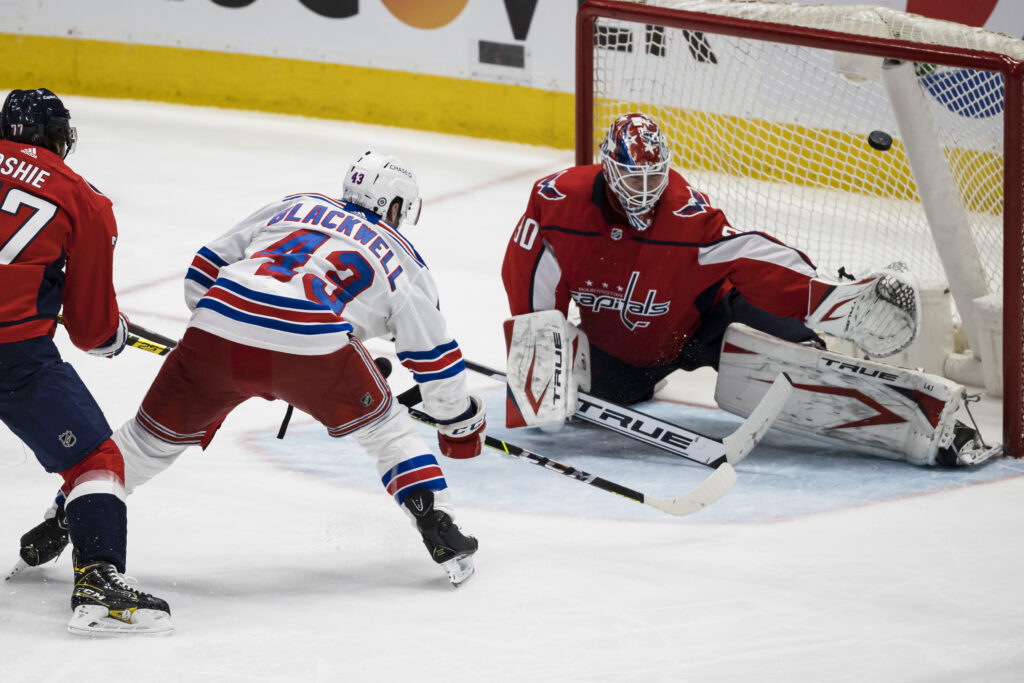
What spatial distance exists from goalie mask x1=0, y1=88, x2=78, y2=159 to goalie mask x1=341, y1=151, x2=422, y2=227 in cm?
55

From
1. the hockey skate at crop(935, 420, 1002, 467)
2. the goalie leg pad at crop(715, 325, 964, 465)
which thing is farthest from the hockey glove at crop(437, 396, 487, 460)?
the hockey skate at crop(935, 420, 1002, 467)

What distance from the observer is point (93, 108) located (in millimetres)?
7211

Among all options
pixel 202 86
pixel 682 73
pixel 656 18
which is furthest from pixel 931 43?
pixel 202 86

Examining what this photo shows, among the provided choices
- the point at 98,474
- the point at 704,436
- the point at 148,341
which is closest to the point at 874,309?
the point at 704,436

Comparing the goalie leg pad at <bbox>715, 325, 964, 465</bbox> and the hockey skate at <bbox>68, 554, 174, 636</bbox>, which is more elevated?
the hockey skate at <bbox>68, 554, 174, 636</bbox>

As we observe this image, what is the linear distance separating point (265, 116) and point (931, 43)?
449 centimetres

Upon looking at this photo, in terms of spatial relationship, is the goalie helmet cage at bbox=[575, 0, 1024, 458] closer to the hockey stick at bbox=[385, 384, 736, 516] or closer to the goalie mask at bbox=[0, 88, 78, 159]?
the hockey stick at bbox=[385, 384, 736, 516]

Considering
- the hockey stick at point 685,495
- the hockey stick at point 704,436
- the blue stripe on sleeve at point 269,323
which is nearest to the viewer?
the blue stripe on sleeve at point 269,323

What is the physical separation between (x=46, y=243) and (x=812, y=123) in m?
2.92

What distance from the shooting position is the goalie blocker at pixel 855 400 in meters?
3.35

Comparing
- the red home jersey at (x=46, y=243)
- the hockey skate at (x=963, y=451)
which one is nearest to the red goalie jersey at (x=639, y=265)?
the hockey skate at (x=963, y=451)

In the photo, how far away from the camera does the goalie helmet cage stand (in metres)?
3.40

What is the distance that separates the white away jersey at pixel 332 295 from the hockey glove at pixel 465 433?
0.11 ft

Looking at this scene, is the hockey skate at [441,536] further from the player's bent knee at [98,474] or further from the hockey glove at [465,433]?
the player's bent knee at [98,474]
